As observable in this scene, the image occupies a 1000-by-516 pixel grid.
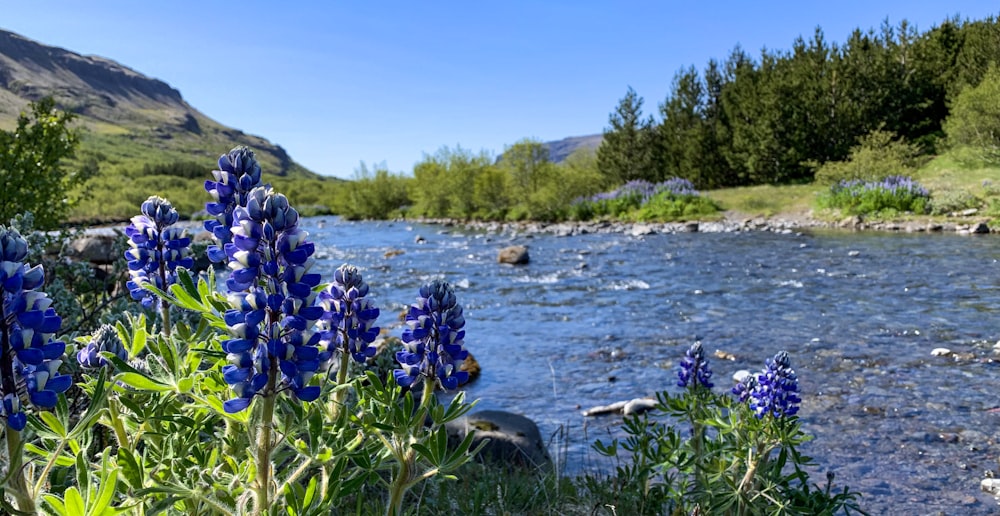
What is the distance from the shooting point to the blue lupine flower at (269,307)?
4.53ft

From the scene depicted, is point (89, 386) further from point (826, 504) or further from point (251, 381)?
point (826, 504)

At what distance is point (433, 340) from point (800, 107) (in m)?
42.5

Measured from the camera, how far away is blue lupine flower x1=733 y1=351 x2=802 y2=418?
123 inches

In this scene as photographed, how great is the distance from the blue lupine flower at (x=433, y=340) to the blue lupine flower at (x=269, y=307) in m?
0.63

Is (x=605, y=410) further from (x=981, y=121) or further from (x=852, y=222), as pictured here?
(x=981, y=121)

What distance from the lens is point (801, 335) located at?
9422 mm

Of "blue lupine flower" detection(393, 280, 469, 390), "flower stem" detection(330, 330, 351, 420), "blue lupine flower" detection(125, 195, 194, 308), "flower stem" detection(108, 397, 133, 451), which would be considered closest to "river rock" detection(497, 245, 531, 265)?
"blue lupine flower" detection(125, 195, 194, 308)

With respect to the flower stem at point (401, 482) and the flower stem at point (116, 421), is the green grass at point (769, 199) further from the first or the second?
the flower stem at point (116, 421)

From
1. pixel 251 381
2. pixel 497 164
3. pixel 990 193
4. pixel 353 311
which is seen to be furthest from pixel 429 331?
pixel 497 164

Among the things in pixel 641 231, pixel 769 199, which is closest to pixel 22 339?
pixel 641 231

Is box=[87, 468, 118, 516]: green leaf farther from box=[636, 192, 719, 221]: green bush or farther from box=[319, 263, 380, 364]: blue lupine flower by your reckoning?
box=[636, 192, 719, 221]: green bush

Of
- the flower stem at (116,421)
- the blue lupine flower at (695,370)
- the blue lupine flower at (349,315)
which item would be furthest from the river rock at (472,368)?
the flower stem at (116,421)

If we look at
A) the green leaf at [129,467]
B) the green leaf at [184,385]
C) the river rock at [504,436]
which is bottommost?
the river rock at [504,436]

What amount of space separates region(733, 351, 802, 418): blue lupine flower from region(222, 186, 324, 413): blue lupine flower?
2.58 meters
